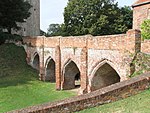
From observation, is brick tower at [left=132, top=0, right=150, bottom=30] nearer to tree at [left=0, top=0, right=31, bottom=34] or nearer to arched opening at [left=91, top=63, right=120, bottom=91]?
arched opening at [left=91, top=63, right=120, bottom=91]

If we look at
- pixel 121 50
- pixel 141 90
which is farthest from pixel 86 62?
pixel 141 90

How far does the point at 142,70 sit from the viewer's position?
13.2 meters

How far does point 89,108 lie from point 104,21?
29434 mm

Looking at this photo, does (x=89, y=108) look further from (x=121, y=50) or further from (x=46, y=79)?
(x=46, y=79)

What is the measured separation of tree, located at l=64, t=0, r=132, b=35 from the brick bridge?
13.0 meters

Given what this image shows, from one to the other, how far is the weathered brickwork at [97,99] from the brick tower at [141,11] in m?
16.7

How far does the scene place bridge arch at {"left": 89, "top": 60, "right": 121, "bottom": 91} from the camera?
691 inches

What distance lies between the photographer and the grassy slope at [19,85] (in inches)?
709

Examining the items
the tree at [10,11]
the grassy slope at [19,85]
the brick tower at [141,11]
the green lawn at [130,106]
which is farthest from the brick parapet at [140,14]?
the green lawn at [130,106]

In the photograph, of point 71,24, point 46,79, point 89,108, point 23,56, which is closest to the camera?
point 89,108

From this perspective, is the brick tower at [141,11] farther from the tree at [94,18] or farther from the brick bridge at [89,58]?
the tree at [94,18]

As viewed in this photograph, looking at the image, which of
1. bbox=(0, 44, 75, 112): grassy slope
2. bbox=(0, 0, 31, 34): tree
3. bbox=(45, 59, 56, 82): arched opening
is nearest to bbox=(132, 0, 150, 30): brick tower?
bbox=(45, 59, 56, 82): arched opening

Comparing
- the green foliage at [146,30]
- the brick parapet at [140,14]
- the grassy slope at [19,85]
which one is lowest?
the grassy slope at [19,85]

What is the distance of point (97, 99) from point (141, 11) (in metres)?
18.4
